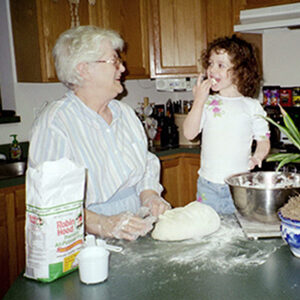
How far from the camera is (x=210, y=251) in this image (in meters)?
1.21

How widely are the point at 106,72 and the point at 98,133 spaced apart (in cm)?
24

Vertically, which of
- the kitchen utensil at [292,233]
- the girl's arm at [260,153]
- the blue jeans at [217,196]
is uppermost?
the girl's arm at [260,153]

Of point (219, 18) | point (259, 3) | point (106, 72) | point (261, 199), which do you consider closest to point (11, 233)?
point (106, 72)

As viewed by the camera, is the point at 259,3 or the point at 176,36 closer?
the point at 259,3

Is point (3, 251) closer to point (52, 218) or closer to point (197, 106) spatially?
point (197, 106)

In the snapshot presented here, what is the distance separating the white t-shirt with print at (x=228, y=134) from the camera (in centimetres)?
199

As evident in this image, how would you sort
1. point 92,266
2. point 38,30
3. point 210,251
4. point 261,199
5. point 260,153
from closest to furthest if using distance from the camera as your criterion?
point 92,266 → point 210,251 → point 261,199 → point 260,153 → point 38,30

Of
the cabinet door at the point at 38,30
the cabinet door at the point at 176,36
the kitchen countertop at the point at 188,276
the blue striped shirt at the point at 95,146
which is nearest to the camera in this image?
the kitchen countertop at the point at 188,276

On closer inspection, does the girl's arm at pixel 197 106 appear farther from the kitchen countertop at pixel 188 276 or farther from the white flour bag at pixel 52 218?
the white flour bag at pixel 52 218

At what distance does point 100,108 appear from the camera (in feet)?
5.47

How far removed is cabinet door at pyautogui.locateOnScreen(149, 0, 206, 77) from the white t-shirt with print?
3.98 ft

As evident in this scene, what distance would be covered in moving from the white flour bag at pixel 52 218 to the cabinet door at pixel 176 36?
224cm

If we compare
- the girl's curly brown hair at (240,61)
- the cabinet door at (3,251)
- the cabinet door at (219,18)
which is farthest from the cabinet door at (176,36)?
the cabinet door at (3,251)

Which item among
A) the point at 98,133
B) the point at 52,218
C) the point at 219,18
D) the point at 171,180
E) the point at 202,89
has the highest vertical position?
the point at 219,18
